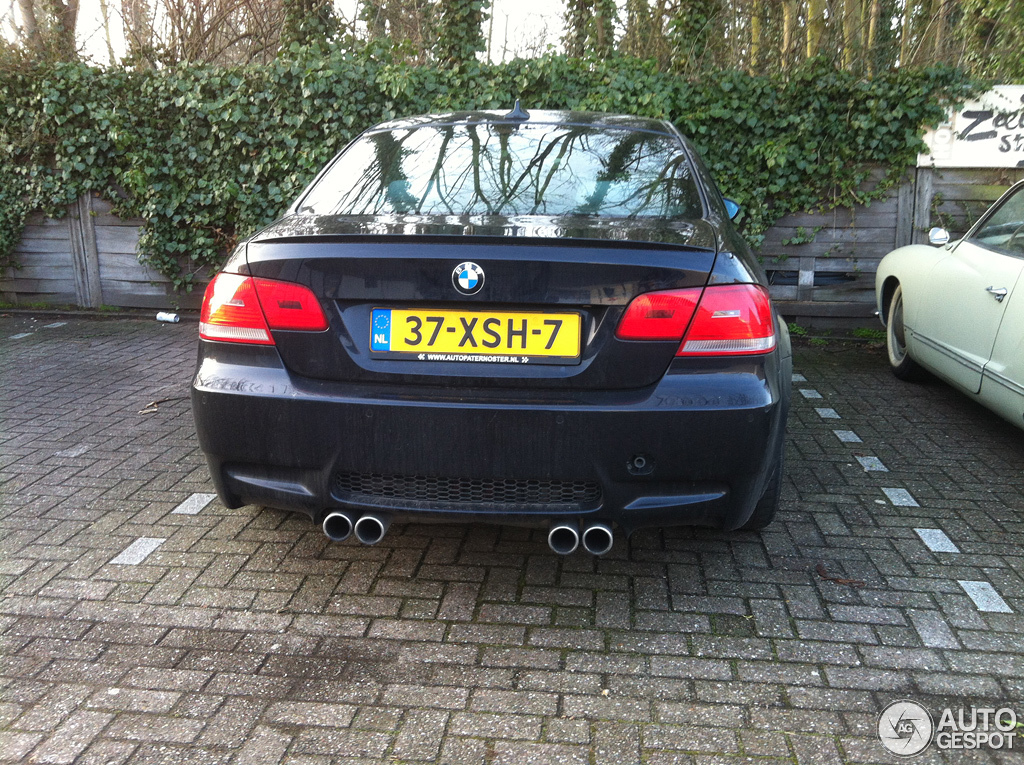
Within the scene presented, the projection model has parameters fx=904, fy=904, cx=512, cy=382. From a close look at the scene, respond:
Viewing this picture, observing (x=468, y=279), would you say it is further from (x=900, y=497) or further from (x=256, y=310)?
(x=900, y=497)

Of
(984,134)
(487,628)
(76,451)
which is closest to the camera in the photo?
(487,628)

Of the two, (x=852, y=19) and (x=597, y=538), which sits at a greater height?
(x=852, y=19)

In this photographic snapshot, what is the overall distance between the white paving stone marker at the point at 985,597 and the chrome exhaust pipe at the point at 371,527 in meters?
2.00

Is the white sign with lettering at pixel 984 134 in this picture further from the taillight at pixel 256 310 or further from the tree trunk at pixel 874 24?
the taillight at pixel 256 310

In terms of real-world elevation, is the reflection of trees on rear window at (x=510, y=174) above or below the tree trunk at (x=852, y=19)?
below

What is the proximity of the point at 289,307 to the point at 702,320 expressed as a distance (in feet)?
4.06

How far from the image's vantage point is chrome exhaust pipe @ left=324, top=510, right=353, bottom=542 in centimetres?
279

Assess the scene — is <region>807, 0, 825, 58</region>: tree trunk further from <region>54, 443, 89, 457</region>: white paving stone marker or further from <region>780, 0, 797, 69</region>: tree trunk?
<region>54, 443, 89, 457</region>: white paving stone marker

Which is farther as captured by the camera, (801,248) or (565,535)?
(801,248)

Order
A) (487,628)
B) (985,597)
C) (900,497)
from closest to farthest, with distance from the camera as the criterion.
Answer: (487,628) < (985,597) < (900,497)

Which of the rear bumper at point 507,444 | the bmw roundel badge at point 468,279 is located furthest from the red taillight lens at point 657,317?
the bmw roundel badge at point 468,279

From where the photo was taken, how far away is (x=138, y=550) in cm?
344

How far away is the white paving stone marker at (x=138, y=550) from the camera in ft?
11.0

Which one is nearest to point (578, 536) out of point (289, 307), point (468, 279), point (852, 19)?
point (468, 279)
